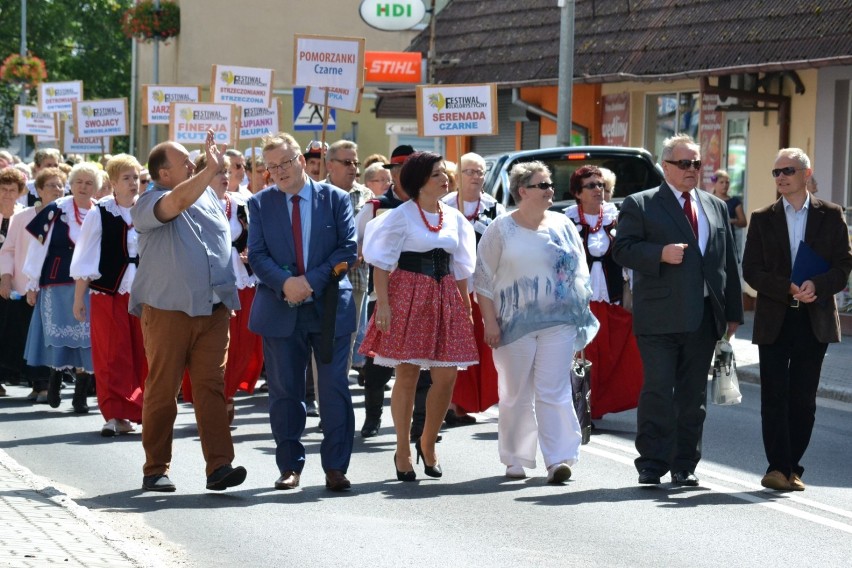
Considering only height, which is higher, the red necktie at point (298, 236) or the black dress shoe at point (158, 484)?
the red necktie at point (298, 236)

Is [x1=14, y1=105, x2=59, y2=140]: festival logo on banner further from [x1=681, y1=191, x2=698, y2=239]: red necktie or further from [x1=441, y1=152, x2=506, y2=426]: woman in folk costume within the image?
[x1=681, y1=191, x2=698, y2=239]: red necktie

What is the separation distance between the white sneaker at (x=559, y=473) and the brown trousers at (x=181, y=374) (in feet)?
5.89

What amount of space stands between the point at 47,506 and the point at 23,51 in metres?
50.3

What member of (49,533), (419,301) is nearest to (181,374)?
(419,301)

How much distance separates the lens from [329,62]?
1662 cm

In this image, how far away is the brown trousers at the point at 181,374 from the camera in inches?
361

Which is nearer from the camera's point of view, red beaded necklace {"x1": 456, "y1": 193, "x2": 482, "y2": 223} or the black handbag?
the black handbag

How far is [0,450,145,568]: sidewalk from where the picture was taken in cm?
691

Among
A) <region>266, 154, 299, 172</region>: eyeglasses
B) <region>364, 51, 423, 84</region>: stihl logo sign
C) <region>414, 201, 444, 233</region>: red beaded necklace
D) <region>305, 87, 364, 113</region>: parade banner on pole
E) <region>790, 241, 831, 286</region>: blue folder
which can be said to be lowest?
<region>790, 241, 831, 286</region>: blue folder

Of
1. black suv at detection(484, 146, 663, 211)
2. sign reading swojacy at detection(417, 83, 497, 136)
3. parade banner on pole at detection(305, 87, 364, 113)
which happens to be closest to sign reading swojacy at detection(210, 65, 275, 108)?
parade banner on pole at detection(305, 87, 364, 113)

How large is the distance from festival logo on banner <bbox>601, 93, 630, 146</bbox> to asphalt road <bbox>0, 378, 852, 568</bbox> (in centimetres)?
1427

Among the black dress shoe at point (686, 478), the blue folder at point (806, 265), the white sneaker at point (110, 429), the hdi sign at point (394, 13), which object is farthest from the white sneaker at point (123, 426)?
the hdi sign at point (394, 13)

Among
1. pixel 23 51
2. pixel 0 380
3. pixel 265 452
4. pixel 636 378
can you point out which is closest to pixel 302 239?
pixel 265 452

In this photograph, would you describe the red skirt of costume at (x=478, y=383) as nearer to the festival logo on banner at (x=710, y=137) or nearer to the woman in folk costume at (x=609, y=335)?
the woman in folk costume at (x=609, y=335)
